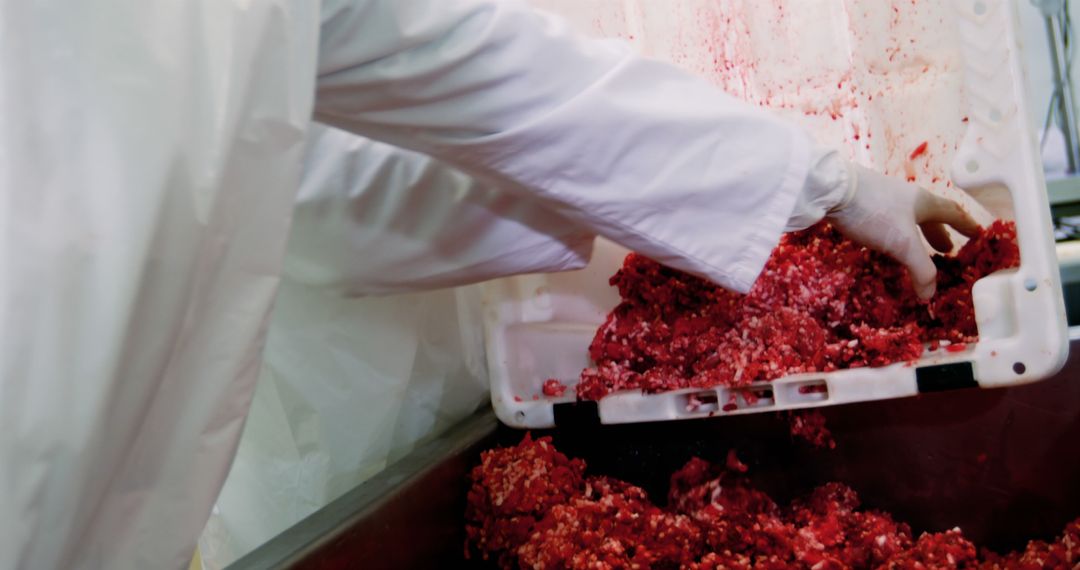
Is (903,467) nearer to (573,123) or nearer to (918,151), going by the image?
(918,151)

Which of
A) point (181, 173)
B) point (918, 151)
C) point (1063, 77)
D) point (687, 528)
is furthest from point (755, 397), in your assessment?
point (1063, 77)

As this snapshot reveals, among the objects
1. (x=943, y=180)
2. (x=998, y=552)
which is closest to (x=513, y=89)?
(x=943, y=180)

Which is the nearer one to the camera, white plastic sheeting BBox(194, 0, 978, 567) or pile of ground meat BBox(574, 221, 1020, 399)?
pile of ground meat BBox(574, 221, 1020, 399)

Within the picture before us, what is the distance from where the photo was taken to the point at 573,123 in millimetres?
984

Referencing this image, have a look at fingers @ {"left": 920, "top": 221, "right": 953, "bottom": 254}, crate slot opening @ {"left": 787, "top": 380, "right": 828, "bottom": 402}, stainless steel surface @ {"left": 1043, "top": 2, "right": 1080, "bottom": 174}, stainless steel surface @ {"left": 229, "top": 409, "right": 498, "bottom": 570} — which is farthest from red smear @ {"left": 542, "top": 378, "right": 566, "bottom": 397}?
stainless steel surface @ {"left": 1043, "top": 2, "right": 1080, "bottom": 174}

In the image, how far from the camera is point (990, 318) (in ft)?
3.57

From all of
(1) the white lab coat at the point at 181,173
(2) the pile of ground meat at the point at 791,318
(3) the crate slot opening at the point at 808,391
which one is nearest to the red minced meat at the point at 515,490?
(2) the pile of ground meat at the point at 791,318

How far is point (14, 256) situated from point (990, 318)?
1.03m

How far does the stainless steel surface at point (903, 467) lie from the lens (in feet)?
4.01

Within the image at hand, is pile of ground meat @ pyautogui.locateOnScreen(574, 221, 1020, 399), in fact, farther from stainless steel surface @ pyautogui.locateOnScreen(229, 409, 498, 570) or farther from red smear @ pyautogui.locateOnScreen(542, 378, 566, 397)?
stainless steel surface @ pyautogui.locateOnScreen(229, 409, 498, 570)

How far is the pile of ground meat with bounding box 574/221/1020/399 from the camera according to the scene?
47.3 inches

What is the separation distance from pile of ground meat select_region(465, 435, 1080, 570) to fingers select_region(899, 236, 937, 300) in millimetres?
319

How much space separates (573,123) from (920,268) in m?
0.56

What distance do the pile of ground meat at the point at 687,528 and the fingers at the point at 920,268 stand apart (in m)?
0.32
